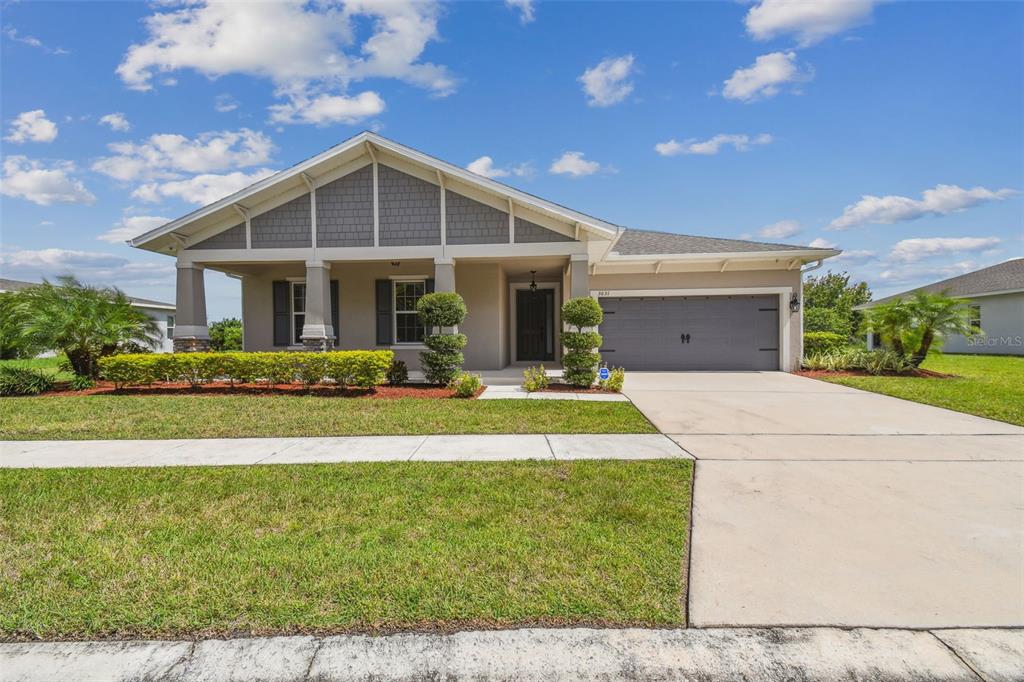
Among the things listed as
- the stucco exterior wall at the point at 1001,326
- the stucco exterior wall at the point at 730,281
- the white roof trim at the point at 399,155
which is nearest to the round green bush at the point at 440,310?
the white roof trim at the point at 399,155

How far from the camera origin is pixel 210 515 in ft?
12.1

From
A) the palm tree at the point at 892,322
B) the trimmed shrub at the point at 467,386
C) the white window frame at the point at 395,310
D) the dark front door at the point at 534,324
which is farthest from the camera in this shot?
the dark front door at the point at 534,324

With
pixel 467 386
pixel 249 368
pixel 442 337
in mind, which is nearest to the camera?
pixel 467 386

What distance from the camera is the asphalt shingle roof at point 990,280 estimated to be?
20.4 meters

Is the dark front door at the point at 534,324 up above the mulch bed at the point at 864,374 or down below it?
above

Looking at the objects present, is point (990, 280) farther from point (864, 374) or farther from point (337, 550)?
point (337, 550)

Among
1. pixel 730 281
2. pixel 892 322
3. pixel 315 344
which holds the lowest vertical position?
pixel 315 344

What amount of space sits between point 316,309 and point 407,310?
8.64 feet

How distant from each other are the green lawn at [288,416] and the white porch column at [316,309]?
2083 millimetres

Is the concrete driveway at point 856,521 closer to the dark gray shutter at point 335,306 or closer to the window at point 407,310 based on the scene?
the window at point 407,310

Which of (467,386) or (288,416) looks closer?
(288,416)

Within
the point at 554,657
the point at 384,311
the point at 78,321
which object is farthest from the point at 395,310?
the point at 554,657

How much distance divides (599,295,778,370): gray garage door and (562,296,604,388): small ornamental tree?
3896 millimetres

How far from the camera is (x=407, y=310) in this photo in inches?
522
